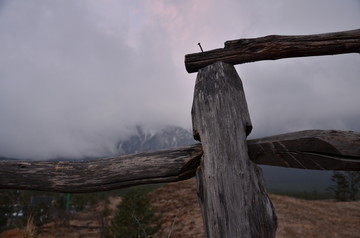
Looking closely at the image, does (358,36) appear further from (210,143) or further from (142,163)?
(142,163)

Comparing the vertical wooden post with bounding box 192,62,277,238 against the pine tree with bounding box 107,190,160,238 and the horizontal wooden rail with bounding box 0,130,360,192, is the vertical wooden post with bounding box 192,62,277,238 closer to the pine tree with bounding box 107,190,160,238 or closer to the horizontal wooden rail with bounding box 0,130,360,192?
the horizontal wooden rail with bounding box 0,130,360,192

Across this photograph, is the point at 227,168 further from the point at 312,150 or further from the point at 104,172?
the point at 104,172

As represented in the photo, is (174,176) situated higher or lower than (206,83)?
lower

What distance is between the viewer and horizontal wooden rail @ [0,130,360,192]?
4.34 feet

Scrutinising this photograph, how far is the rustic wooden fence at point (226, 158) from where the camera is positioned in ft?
4.39

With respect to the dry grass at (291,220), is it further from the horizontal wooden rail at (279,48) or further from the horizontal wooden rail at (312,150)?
the horizontal wooden rail at (279,48)

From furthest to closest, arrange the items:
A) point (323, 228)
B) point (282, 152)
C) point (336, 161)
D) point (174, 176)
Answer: point (323, 228)
point (174, 176)
point (282, 152)
point (336, 161)

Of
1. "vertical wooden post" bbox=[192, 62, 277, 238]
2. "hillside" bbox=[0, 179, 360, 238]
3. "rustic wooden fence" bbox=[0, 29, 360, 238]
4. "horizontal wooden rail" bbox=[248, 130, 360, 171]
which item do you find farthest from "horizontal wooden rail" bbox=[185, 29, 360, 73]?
"hillside" bbox=[0, 179, 360, 238]

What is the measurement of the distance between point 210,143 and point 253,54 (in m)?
0.76

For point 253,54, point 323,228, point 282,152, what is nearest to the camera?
point 282,152

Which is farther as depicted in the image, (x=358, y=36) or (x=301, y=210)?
(x=301, y=210)

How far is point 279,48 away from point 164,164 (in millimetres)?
1186

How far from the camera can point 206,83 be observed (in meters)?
1.67

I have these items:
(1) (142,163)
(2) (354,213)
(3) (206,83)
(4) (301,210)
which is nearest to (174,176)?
(1) (142,163)
